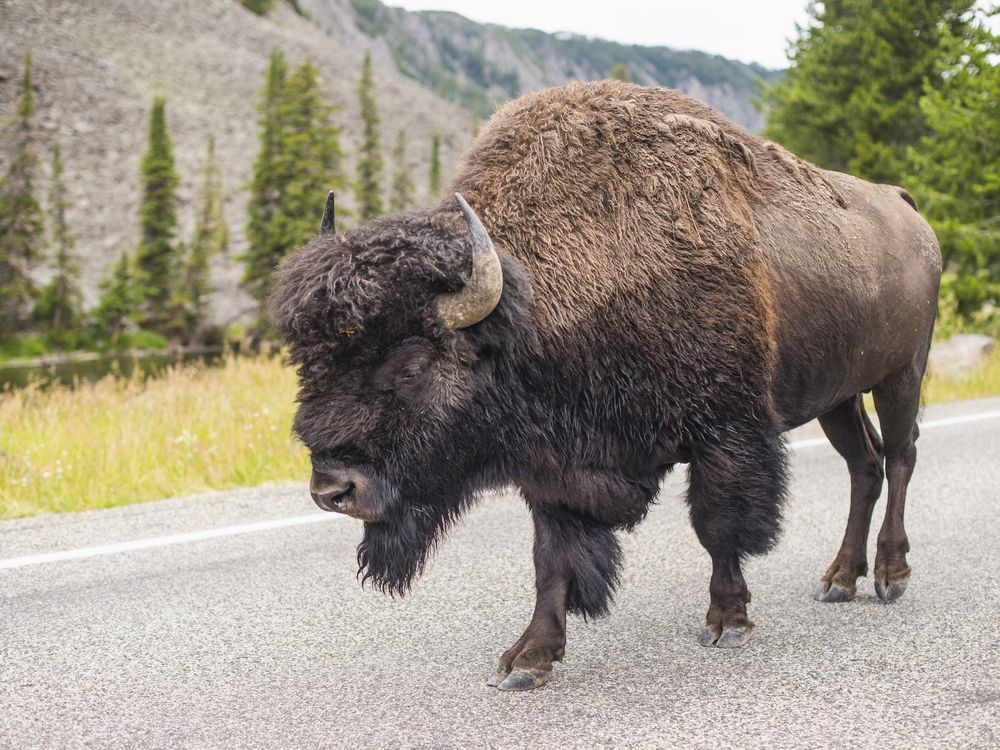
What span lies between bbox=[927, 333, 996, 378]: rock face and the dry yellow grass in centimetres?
847

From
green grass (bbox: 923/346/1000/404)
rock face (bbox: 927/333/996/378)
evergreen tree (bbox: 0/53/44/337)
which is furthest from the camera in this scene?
evergreen tree (bbox: 0/53/44/337)

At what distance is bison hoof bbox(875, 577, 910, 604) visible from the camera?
441cm

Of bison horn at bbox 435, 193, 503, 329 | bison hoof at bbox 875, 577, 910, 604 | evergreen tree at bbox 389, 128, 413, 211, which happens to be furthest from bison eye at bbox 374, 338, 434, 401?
evergreen tree at bbox 389, 128, 413, 211

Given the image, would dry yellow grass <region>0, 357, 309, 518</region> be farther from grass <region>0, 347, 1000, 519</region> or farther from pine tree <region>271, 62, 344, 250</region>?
pine tree <region>271, 62, 344, 250</region>

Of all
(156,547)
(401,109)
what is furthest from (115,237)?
(156,547)

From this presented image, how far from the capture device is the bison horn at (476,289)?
316 centimetres

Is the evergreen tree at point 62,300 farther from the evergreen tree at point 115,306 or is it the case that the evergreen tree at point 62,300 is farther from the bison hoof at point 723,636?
the bison hoof at point 723,636

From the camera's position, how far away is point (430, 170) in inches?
3194

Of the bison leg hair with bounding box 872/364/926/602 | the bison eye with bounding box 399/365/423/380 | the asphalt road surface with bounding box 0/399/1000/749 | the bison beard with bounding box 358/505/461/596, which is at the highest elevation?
the bison eye with bounding box 399/365/423/380

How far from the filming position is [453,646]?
3869mm

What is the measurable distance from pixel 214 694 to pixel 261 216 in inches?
1810

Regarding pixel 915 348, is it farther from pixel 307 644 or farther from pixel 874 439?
pixel 307 644

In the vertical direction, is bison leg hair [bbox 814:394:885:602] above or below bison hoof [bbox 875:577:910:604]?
above

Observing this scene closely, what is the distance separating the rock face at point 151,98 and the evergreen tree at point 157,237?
3.15 metres
